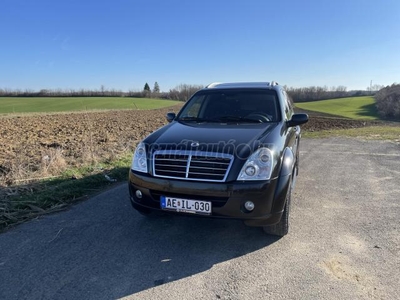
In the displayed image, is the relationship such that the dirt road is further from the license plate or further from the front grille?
the front grille

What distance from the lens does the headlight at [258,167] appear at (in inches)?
118

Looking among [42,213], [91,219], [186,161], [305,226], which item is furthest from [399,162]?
[42,213]

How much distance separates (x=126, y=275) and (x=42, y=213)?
7.42 feet

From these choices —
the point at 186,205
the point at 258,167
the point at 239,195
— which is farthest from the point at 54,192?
Result: the point at 258,167

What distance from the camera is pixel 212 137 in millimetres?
3426

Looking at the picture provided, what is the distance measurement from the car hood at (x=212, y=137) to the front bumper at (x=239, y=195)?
1.26 feet

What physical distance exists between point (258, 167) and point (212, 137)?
70cm

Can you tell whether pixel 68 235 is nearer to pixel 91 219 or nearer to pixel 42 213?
pixel 91 219

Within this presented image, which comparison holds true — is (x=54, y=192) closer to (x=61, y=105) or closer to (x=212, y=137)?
(x=212, y=137)

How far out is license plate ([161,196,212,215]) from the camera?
3051 mm

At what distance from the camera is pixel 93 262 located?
2996 mm

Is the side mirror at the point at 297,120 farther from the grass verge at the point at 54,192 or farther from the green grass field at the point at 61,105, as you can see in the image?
the green grass field at the point at 61,105

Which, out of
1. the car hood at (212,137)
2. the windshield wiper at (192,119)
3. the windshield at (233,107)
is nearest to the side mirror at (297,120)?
the windshield at (233,107)

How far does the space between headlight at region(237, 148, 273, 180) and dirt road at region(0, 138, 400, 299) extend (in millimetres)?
864
